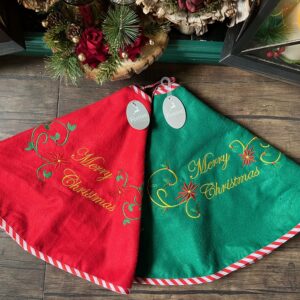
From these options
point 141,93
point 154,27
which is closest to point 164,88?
point 141,93

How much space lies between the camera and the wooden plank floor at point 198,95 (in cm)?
83

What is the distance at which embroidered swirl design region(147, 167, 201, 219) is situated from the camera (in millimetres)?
811

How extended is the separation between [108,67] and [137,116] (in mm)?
142

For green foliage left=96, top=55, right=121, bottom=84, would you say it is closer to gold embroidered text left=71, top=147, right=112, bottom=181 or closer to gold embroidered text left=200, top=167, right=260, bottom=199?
gold embroidered text left=71, top=147, right=112, bottom=181

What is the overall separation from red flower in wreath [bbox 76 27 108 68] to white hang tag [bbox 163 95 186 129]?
18cm

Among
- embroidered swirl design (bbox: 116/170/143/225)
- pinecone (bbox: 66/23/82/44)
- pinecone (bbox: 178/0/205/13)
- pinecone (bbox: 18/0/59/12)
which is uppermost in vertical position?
pinecone (bbox: 178/0/205/13)

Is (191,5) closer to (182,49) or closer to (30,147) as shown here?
(182,49)

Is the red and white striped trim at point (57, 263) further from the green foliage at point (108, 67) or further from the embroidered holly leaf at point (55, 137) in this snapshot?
the green foliage at point (108, 67)

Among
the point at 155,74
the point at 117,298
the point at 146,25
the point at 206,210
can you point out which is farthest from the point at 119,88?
the point at 117,298

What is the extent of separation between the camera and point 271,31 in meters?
0.64

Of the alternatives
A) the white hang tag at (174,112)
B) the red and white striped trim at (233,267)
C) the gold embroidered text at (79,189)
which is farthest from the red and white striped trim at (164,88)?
the red and white striped trim at (233,267)

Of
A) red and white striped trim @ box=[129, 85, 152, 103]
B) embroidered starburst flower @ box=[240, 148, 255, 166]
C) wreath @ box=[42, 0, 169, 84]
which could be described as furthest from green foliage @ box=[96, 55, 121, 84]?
embroidered starburst flower @ box=[240, 148, 255, 166]

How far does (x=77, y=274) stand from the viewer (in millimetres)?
776

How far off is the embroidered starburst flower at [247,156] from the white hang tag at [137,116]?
0.72ft
